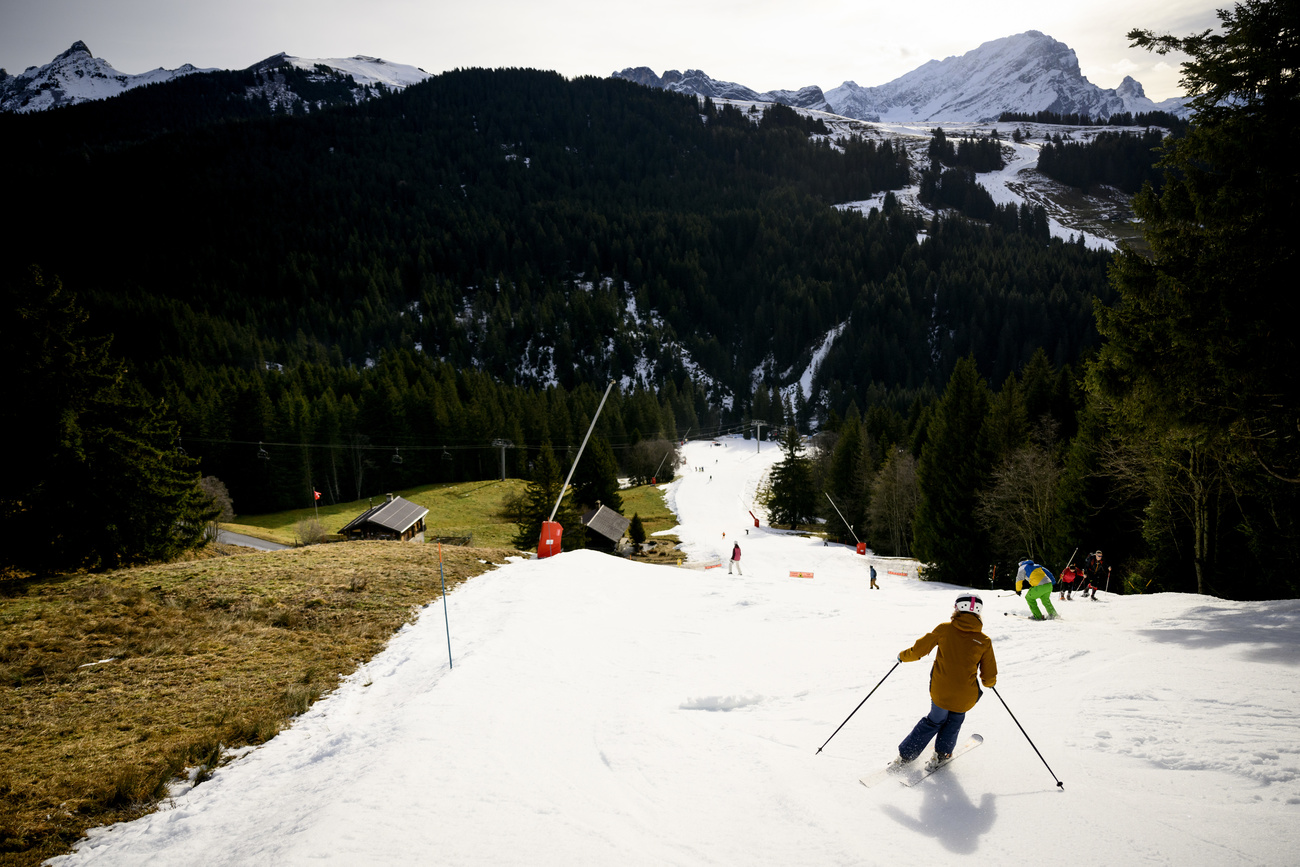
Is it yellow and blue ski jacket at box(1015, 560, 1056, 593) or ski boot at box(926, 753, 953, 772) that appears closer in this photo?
ski boot at box(926, 753, 953, 772)

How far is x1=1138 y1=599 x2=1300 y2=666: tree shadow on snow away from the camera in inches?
348

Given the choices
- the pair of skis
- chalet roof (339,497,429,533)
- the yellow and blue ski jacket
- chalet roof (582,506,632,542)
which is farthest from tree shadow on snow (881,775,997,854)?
chalet roof (339,497,429,533)

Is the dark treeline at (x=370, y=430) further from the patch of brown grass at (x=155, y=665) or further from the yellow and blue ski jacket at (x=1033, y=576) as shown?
the yellow and blue ski jacket at (x=1033, y=576)

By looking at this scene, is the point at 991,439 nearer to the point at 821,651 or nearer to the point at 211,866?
the point at 821,651

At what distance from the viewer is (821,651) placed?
11445mm

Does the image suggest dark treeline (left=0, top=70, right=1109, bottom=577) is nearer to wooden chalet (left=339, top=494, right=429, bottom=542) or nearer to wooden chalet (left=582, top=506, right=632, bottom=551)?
wooden chalet (left=339, top=494, right=429, bottom=542)

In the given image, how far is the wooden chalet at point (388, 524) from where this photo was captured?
48688mm

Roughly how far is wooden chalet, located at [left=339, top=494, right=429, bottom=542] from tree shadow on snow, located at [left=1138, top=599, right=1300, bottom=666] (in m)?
46.7

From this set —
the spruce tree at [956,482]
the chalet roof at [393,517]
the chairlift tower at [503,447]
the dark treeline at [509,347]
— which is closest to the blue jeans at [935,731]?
the spruce tree at [956,482]

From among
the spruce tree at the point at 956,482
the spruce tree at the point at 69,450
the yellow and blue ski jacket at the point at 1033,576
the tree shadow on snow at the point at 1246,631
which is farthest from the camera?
the spruce tree at the point at 956,482

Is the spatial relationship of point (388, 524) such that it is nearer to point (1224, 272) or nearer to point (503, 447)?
point (503, 447)

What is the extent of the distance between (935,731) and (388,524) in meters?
49.0

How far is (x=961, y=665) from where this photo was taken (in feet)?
21.7

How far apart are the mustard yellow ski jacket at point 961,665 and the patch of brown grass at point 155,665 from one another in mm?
8834
